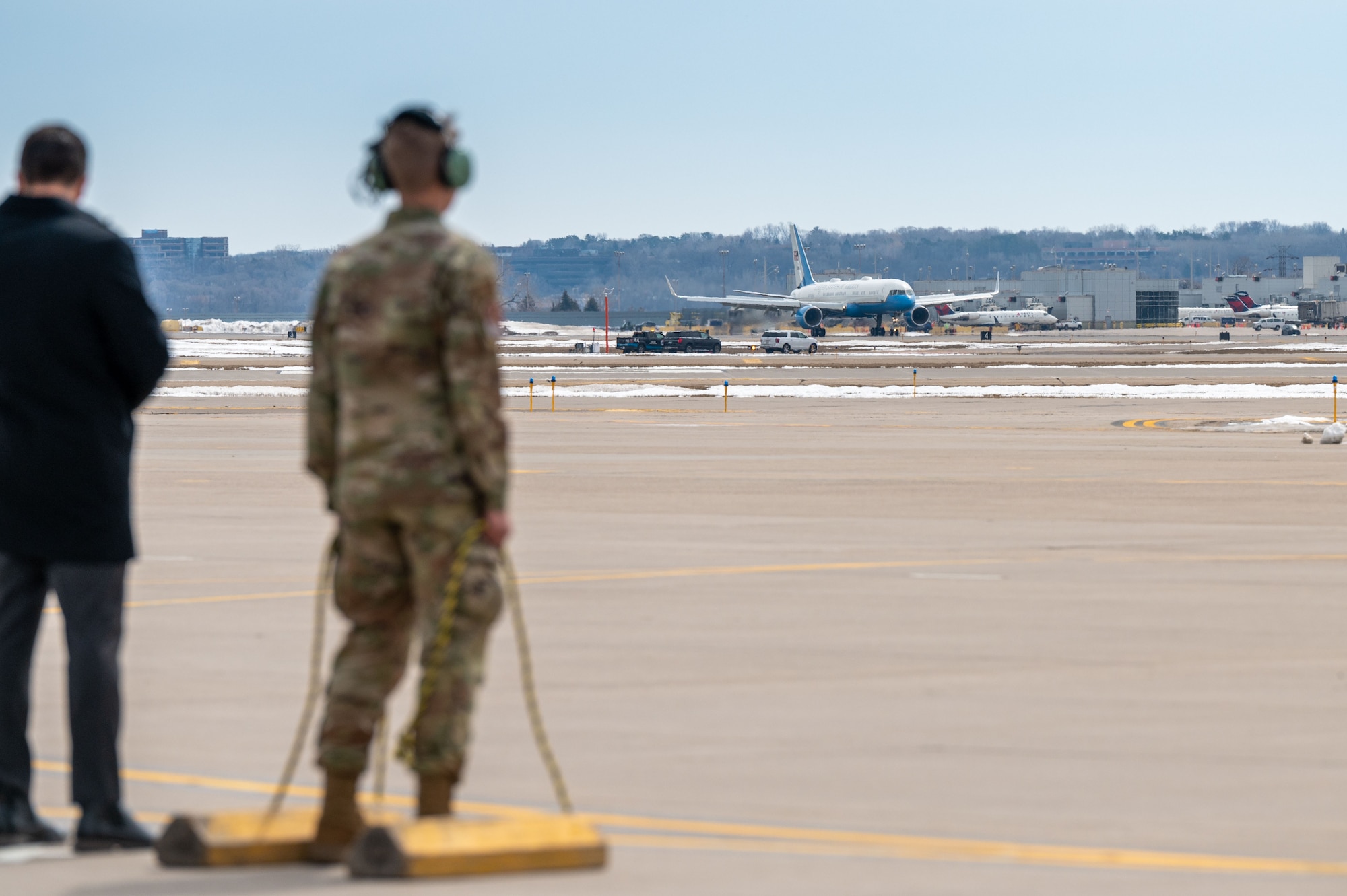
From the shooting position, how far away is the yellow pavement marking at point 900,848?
19.8ft

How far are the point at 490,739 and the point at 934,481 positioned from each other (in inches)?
632

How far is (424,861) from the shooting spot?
5.64m

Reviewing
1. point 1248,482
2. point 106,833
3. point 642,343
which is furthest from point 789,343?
point 106,833

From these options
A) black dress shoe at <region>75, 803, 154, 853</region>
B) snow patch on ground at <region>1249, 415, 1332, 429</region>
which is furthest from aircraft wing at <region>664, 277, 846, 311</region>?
black dress shoe at <region>75, 803, 154, 853</region>

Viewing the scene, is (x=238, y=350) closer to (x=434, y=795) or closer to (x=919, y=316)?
(x=919, y=316)

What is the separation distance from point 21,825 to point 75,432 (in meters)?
1.36

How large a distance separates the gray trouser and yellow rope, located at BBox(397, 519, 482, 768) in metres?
1.25

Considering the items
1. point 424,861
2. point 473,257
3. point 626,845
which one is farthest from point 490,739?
point 473,257

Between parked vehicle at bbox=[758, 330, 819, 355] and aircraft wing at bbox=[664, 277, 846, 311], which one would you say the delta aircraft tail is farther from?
parked vehicle at bbox=[758, 330, 819, 355]

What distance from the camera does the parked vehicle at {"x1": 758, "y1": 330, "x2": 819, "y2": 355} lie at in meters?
103

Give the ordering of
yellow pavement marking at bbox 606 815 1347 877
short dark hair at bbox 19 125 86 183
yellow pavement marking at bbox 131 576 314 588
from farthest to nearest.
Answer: yellow pavement marking at bbox 131 576 314 588
short dark hair at bbox 19 125 86 183
yellow pavement marking at bbox 606 815 1347 877

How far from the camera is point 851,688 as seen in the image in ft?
31.0

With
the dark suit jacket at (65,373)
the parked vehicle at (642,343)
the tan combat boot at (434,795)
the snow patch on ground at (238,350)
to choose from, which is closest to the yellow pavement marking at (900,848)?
the tan combat boot at (434,795)

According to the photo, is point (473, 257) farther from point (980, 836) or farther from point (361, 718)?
point (980, 836)
